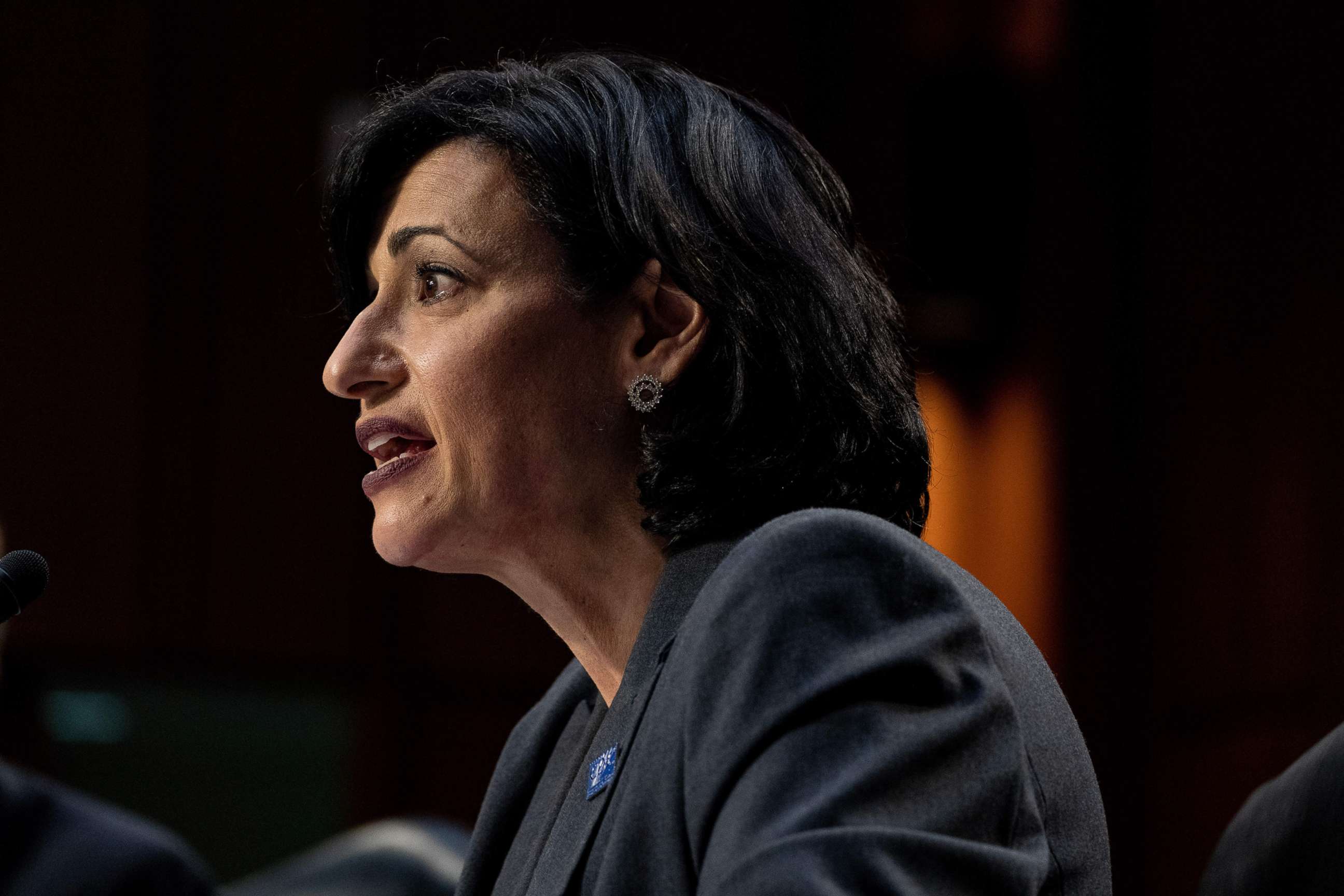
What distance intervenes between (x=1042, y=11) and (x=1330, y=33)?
0.72 m

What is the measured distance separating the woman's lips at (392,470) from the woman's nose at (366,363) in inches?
3.1

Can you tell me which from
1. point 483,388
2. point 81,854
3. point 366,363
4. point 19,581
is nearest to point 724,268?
point 483,388

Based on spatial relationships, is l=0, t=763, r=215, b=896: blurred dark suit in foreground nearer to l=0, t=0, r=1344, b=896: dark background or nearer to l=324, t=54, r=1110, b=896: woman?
l=324, t=54, r=1110, b=896: woman

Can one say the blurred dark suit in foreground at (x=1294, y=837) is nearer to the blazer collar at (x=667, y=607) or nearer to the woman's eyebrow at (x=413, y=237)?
the blazer collar at (x=667, y=607)

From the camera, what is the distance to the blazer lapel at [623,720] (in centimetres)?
124

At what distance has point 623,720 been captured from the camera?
1298mm

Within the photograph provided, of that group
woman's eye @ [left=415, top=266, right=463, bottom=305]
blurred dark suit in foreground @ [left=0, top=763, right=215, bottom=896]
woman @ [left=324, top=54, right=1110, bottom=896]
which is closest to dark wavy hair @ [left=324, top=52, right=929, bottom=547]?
woman @ [left=324, top=54, right=1110, bottom=896]

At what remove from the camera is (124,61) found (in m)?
4.16

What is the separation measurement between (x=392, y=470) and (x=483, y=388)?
148 mm

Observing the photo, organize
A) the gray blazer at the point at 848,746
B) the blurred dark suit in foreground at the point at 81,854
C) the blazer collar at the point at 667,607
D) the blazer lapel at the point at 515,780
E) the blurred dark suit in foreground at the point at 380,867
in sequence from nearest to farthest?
1. the gray blazer at the point at 848,746
2. the blazer collar at the point at 667,607
3. the blazer lapel at the point at 515,780
4. the blurred dark suit in foreground at the point at 81,854
5. the blurred dark suit in foreground at the point at 380,867

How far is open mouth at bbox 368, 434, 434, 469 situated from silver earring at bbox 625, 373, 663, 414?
0.72ft

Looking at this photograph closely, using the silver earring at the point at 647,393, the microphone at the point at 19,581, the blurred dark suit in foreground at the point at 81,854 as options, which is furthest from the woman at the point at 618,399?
the blurred dark suit in foreground at the point at 81,854

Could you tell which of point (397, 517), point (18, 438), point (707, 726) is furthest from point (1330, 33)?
point (18, 438)

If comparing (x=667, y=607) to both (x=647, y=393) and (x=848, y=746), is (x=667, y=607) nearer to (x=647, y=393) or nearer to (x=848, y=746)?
(x=647, y=393)
